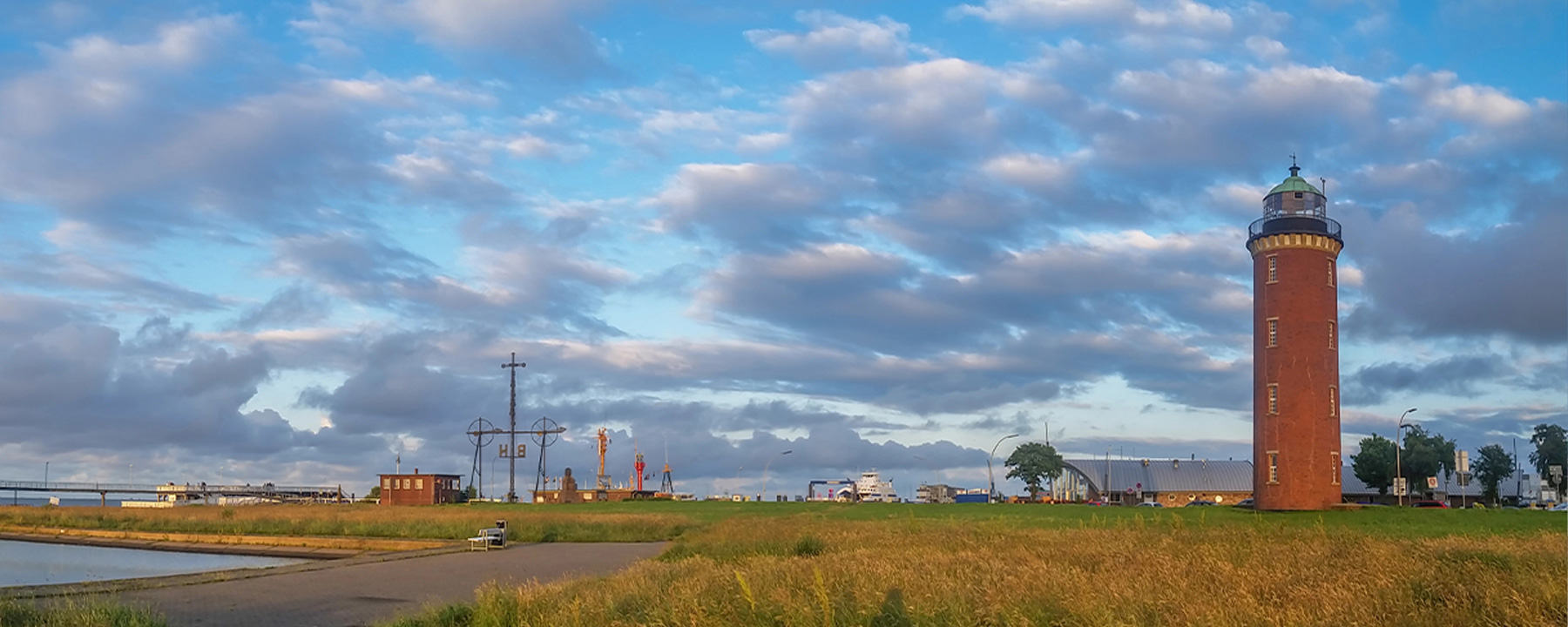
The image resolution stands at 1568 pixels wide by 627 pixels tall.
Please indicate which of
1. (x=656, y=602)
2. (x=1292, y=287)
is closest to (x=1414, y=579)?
(x=656, y=602)

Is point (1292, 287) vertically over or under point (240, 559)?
over

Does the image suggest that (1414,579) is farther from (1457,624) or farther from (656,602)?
(656,602)

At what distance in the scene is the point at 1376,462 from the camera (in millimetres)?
114438

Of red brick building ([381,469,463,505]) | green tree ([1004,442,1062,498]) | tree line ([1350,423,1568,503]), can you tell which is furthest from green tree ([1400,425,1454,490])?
red brick building ([381,469,463,505])

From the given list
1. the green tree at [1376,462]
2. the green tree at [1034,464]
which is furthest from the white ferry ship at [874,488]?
the green tree at [1376,462]

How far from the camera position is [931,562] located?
57.8ft

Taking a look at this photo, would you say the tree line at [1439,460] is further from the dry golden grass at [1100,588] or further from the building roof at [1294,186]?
the dry golden grass at [1100,588]

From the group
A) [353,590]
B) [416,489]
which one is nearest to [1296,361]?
[353,590]

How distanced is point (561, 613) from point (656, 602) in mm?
1228

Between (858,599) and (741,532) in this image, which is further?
(741,532)

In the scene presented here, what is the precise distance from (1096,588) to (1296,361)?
60.2 metres

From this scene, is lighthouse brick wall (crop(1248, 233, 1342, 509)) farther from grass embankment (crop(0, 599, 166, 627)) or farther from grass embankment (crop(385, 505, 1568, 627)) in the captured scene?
grass embankment (crop(0, 599, 166, 627))

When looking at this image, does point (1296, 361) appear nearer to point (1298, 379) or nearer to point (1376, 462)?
point (1298, 379)

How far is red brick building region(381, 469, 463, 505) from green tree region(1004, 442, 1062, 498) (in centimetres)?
6328
